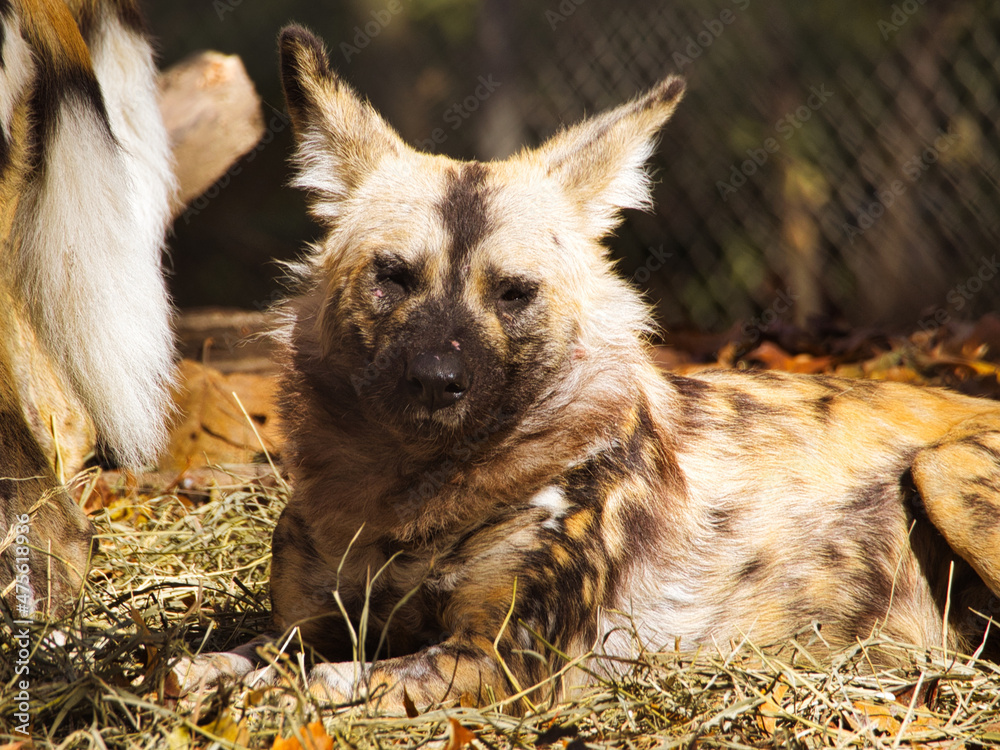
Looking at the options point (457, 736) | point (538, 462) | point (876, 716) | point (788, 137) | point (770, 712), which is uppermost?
point (788, 137)

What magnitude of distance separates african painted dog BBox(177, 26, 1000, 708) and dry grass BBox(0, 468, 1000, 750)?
0.14m

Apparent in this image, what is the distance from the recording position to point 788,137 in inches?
251

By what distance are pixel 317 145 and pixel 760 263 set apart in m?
4.41

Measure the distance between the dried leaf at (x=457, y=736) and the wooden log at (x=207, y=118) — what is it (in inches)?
162

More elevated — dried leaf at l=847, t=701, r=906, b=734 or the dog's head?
the dog's head

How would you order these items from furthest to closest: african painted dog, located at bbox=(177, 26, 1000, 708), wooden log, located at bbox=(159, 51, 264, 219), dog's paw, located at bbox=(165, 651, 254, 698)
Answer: wooden log, located at bbox=(159, 51, 264, 219) → african painted dog, located at bbox=(177, 26, 1000, 708) → dog's paw, located at bbox=(165, 651, 254, 698)

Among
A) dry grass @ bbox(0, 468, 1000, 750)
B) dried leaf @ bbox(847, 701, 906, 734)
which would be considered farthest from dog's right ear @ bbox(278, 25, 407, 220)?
dried leaf @ bbox(847, 701, 906, 734)

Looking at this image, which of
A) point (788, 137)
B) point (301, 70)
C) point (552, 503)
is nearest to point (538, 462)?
point (552, 503)

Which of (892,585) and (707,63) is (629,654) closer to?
(892,585)

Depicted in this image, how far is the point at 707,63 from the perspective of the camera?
20.5ft

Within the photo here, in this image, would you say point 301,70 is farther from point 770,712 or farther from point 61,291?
point 770,712

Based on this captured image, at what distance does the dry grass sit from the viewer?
7.27 feet

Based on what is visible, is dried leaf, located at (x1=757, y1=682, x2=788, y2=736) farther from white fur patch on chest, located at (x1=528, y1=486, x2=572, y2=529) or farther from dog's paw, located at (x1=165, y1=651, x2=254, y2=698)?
dog's paw, located at (x1=165, y1=651, x2=254, y2=698)

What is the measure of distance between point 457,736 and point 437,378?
3.06 ft
